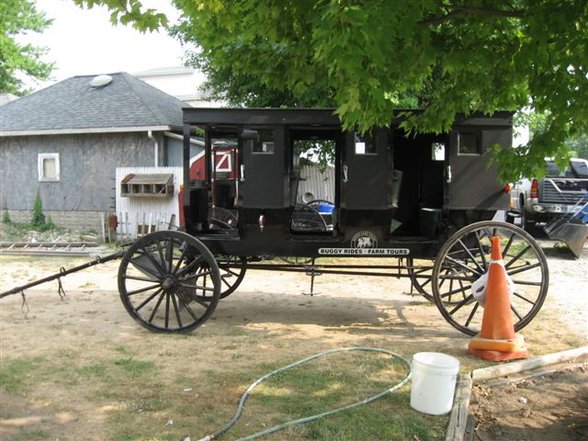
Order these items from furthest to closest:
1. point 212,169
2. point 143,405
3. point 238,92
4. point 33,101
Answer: point 33,101 → point 238,92 → point 212,169 → point 143,405

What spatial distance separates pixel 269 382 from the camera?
15.4 ft

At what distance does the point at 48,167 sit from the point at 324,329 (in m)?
14.4

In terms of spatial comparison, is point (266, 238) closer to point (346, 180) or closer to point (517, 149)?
point (346, 180)

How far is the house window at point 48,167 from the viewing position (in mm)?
17781

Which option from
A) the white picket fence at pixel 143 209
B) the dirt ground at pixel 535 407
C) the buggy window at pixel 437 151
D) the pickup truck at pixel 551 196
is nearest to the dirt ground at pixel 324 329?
the dirt ground at pixel 535 407

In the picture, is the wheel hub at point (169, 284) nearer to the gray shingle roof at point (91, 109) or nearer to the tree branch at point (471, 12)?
the tree branch at point (471, 12)

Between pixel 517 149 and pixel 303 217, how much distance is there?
384 cm

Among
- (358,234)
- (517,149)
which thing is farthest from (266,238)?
(517,149)

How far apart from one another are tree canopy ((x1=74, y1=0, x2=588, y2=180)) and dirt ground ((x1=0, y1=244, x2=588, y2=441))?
1.92 metres

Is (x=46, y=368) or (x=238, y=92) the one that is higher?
(x=238, y=92)

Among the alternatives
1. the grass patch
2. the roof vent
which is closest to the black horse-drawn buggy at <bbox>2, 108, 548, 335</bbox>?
the grass patch

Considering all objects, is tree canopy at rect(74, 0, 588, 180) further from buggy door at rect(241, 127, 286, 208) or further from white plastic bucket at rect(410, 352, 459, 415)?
white plastic bucket at rect(410, 352, 459, 415)

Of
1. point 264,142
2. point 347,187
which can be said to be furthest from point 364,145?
point 264,142

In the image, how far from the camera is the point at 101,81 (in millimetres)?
20094
